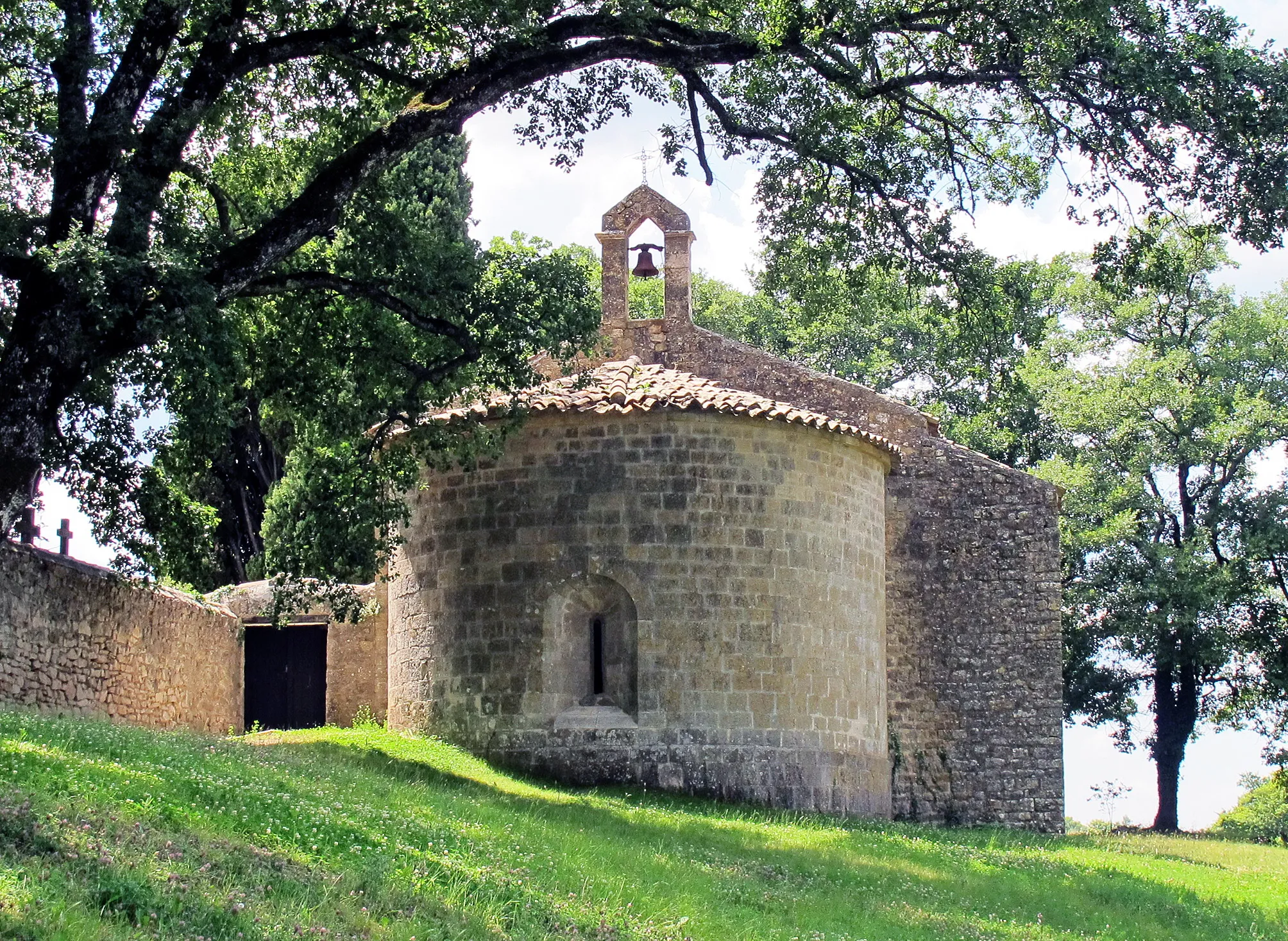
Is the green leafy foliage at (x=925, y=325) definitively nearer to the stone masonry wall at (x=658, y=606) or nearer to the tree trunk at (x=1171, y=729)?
the stone masonry wall at (x=658, y=606)

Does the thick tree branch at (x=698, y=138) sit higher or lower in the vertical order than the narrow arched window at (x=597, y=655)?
higher

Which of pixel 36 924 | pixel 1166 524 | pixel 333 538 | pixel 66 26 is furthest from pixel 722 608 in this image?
pixel 1166 524

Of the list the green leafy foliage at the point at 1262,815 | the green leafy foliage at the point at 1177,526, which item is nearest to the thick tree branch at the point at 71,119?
the green leafy foliage at the point at 1177,526

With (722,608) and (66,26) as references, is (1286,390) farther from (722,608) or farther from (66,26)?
(66,26)

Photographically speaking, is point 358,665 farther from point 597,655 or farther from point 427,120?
point 427,120

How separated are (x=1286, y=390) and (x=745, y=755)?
2029 centimetres

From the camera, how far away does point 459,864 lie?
11.6 meters

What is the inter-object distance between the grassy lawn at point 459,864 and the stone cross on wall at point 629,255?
8.38 metres

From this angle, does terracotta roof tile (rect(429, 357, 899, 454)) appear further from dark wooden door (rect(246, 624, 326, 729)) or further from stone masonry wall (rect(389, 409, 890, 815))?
dark wooden door (rect(246, 624, 326, 729))

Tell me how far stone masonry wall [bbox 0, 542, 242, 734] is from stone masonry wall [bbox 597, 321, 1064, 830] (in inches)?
314

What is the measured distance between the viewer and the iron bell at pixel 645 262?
24359 mm

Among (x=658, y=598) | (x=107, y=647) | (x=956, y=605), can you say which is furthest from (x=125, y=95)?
(x=956, y=605)

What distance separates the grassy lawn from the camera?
9.43 m

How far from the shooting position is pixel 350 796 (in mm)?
13750
